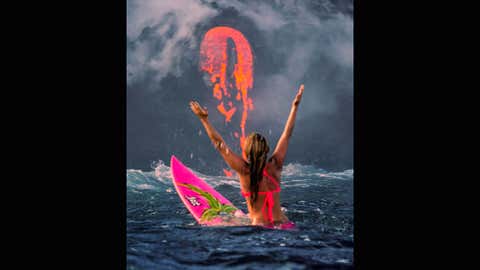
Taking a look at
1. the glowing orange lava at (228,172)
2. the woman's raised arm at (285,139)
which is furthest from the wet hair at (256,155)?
the glowing orange lava at (228,172)

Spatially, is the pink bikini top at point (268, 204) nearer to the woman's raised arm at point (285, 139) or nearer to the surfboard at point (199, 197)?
the woman's raised arm at point (285, 139)

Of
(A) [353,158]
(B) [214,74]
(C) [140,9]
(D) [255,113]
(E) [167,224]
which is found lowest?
(E) [167,224]

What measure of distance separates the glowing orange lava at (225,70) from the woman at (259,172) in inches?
20.5

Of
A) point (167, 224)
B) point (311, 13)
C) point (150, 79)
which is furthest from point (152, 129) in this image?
point (311, 13)

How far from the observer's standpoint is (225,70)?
4.17 m

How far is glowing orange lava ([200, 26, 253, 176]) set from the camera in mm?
4156

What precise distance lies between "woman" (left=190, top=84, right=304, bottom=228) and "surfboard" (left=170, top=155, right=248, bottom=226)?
0.47 meters

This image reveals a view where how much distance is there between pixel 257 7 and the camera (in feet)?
13.6

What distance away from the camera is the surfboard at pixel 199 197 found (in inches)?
163

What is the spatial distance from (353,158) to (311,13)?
3.59 ft

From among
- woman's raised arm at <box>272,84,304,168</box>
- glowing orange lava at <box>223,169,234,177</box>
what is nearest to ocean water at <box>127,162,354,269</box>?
glowing orange lava at <box>223,169,234,177</box>

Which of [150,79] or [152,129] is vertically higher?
[150,79]

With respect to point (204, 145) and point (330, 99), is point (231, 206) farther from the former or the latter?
point (330, 99)

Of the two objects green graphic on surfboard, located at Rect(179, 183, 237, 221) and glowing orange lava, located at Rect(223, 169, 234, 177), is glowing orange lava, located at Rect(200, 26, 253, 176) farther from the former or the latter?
Answer: green graphic on surfboard, located at Rect(179, 183, 237, 221)
